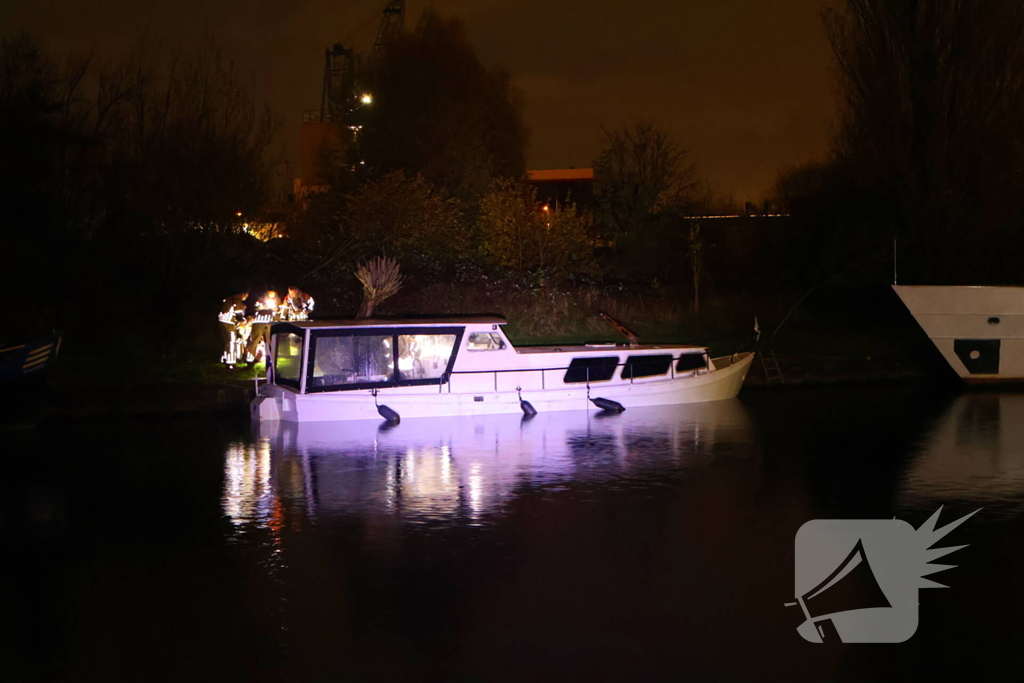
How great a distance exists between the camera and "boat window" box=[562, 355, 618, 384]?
69.7ft

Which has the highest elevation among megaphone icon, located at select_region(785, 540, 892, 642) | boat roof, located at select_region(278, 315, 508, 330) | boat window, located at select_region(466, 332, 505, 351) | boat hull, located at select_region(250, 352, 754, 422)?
boat roof, located at select_region(278, 315, 508, 330)

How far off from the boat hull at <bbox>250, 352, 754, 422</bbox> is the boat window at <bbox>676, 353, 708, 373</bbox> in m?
0.25

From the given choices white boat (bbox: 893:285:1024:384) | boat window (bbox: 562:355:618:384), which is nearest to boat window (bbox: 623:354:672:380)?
boat window (bbox: 562:355:618:384)

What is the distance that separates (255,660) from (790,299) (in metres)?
33.6

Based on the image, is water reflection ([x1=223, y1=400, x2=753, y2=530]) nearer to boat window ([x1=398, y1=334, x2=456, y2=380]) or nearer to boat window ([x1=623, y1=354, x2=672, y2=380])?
boat window ([x1=623, y1=354, x2=672, y2=380])

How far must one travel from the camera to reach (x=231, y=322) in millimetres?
24875

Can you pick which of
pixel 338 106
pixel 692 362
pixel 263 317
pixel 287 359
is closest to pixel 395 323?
pixel 287 359

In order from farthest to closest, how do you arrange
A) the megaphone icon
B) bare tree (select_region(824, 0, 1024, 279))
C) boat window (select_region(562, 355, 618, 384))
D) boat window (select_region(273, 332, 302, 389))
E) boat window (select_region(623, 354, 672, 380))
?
bare tree (select_region(824, 0, 1024, 279)) → boat window (select_region(623, 354, 672, 380)) → boat window (select_region(562, 355, 618, 384)) → boat window (select_region(273, 332, 302, 389)) → the megaphone icon

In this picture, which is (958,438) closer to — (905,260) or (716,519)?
(716,519)

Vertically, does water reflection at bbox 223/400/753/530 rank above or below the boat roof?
below

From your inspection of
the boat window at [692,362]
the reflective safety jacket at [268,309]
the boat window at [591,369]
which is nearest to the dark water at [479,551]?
the boat window at [591,369]

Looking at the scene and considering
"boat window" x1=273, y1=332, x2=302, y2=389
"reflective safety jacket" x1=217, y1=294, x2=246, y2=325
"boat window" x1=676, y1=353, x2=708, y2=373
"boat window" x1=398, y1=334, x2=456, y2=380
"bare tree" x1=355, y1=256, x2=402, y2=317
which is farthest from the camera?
"reflective safety jacket" x1=217, y1=294, x2=246, y2=325

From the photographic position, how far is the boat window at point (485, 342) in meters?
20.5

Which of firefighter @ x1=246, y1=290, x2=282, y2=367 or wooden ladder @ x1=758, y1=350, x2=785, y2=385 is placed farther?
wooden ladder @ x1=758, y1=350, x2=785, y2=385
